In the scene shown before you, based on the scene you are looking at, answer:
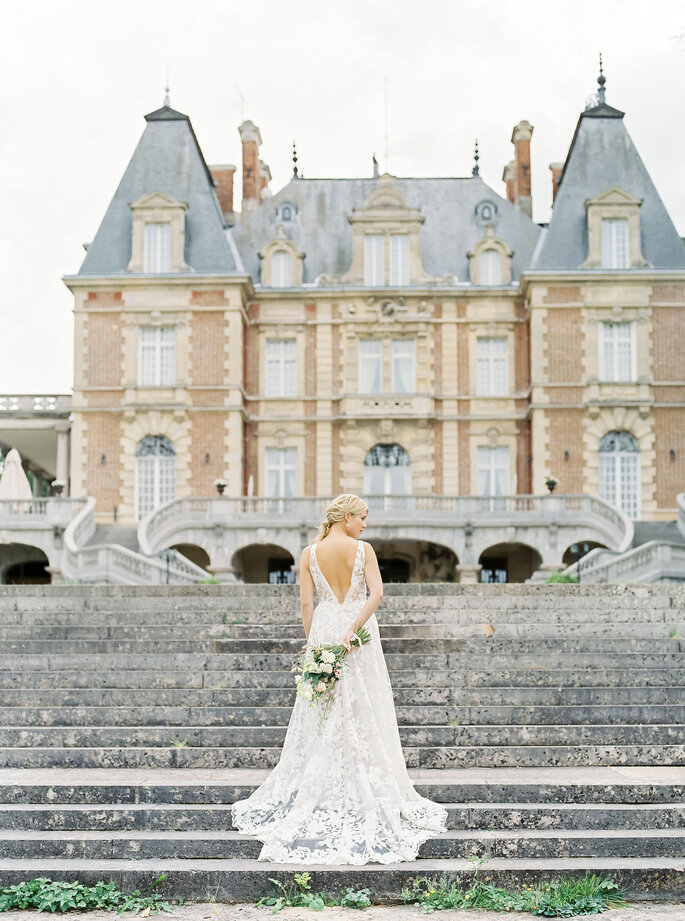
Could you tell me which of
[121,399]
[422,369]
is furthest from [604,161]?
[121,399]

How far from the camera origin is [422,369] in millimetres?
33500

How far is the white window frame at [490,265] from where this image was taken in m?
34.2

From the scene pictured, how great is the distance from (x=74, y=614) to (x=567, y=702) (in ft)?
17.6

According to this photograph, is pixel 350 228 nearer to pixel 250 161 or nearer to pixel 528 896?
pixel 250 161

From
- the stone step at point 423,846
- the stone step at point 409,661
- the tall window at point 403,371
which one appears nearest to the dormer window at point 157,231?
the tall window at point 403,371

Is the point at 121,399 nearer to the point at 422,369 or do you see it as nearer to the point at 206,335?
the point at 206,335

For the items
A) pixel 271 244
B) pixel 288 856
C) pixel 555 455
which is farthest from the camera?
pixel 271 244

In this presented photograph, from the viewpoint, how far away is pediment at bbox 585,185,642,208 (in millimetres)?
33031

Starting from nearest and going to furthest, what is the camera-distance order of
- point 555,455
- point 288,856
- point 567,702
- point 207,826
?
point 288,856 < point 207,826 < point 567,702 < point 555,455

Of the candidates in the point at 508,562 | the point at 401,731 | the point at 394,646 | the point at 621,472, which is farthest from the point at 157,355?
the point at 401,731

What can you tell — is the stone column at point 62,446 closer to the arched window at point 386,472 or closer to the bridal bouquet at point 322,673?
the arched window at point 386,472

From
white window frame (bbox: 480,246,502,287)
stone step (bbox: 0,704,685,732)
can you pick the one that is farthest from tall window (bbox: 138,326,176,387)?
stone step (bbox: 0,704,685,732)

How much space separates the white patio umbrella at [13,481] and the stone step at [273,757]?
20294 millimetres

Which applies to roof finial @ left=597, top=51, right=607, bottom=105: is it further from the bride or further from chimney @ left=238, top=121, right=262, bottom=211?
the bride
